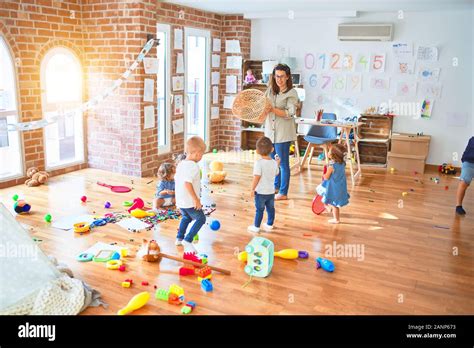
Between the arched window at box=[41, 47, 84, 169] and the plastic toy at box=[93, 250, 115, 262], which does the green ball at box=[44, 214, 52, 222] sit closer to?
the plastic toy at box=[93, 250, 115, 262]

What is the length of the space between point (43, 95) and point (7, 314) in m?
3.71

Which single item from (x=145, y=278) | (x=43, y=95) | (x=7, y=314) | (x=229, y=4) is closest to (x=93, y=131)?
(x=43, y=95)

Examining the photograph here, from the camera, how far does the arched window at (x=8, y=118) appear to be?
519 centimetres

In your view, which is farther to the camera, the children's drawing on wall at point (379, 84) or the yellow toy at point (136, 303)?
the children's drawing on wall at point (379, 84)

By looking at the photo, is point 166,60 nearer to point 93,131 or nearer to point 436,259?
point 93,131

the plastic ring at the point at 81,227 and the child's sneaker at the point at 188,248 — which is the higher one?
the plastic ring at the point at 81,227

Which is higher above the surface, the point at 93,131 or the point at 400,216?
the point at 93,131

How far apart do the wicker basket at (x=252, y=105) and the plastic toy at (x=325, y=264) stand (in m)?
1.75

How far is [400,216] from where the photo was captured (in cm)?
475

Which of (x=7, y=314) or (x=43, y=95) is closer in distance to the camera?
(x=7, y=314)

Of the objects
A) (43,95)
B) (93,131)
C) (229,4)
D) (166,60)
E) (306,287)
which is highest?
(229,4)

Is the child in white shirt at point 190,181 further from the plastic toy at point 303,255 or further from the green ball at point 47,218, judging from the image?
the green ball at point 47,218

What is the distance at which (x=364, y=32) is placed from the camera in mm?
6918

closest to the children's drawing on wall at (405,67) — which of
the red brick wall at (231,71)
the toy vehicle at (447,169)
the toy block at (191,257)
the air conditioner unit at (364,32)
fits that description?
the air conditioner unit at (364,32)
